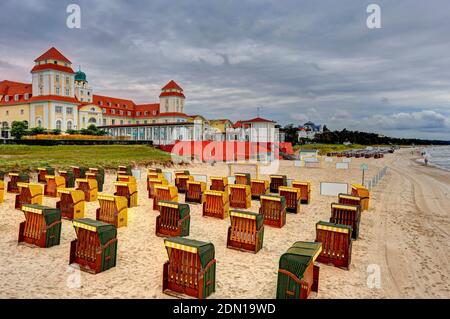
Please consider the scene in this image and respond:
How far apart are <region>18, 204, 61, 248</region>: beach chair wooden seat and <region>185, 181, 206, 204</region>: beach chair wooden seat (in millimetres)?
8088

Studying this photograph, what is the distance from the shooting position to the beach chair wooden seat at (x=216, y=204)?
535 inches

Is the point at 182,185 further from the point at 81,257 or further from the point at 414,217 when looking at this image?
the point at 414,217

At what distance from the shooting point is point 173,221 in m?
10.6

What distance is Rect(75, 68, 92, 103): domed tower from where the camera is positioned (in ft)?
307

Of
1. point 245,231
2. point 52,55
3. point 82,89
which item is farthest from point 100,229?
point 82,89

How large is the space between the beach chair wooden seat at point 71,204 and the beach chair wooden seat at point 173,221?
3.99m

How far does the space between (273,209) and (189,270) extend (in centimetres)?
637

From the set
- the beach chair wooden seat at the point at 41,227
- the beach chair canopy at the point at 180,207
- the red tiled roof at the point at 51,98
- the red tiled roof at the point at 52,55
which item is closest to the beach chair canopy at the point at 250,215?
the beach chair canopy at the point at 180,207

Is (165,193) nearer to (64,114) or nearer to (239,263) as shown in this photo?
(239,263)

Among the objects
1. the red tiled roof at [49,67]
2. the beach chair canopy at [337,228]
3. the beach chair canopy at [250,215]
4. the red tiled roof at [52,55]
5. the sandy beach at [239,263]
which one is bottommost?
the sandy beach at [239,263]

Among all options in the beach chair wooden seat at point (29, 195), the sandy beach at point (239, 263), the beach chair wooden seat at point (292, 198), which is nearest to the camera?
the sandy beach at point (239, 263)

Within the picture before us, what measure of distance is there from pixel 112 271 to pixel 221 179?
35.7ft

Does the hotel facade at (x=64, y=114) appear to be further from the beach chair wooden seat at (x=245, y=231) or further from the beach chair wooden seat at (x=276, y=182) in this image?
the beach chair wooden seat at (x=245, y=231)
